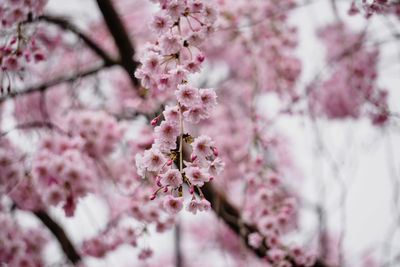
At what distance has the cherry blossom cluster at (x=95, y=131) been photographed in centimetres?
271

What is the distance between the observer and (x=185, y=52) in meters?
1.35

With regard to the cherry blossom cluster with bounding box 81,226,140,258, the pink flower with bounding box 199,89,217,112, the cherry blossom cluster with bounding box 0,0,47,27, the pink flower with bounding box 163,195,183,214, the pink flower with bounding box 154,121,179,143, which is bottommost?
the cherry blossom cluster with bounding box 81,226,140,258

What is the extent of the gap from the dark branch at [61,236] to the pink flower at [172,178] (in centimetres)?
253

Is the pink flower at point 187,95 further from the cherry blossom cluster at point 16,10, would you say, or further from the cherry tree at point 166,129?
the cherry blossom cluster at point 16,10

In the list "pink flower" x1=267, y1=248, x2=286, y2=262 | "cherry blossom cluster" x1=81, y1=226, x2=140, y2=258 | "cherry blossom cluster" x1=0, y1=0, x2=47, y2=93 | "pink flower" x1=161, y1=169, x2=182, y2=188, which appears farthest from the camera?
"cherry blossom cluster" x1=81, y1=226, x2=140, y2=258

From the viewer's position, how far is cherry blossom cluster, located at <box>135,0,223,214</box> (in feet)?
3.50

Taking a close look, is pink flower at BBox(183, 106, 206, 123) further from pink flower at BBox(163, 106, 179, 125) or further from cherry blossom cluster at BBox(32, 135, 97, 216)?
cherry blossom cluster at BBox(32, 135, 97, 216)

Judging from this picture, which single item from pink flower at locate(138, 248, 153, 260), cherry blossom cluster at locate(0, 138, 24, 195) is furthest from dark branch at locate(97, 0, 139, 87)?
pink flower at locate(138, 248, 153, 260)

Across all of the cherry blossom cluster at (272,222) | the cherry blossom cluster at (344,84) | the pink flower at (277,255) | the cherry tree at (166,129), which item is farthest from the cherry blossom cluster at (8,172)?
the cherry blossom cluster at (344,84)

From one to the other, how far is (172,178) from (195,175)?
7 centimetres

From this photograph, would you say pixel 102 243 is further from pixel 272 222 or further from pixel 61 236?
pixel 272 222

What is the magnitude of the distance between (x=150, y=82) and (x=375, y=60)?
3470 millimetres

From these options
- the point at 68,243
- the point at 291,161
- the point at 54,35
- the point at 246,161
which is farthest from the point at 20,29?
the point at 291,161

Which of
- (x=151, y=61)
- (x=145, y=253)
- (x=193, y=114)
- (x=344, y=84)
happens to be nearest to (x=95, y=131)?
(x=145, y=253)
